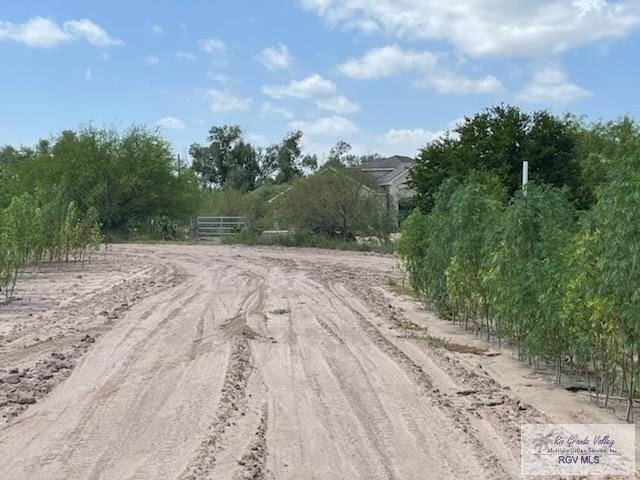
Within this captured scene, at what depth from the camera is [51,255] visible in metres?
23.1

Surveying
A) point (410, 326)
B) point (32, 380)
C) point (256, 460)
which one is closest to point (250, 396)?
point (256, 460)

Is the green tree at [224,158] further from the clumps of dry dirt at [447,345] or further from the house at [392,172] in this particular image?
the clumps of dry dirt at [447,345]

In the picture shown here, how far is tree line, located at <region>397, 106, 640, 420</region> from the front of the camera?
20.4 feet

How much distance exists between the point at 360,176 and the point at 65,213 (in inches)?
646

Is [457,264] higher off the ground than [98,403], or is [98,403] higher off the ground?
[457,264]

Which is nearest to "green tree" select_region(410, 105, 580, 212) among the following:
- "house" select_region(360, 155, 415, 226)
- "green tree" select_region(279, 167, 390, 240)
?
"green tree" select_region(279, 167, 390, 240)

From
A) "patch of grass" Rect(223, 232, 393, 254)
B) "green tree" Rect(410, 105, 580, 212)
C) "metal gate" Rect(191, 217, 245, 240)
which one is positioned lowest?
"patch of grass" Rect(223, 232, 393, 254)

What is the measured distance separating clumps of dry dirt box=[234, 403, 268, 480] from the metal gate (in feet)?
118

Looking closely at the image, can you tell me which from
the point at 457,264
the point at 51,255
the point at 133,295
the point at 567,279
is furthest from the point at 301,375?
the point at 51,255

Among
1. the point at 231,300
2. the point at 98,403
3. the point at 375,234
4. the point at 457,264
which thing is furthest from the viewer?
the point at 375,234

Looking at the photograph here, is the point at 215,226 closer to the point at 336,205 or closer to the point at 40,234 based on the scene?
the point at 336,205

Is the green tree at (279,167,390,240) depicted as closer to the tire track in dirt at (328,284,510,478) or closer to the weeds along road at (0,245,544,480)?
the tire track in dirt at (328,284,510,478)

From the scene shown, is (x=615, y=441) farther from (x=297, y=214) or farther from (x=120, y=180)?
(x=120, y=180)

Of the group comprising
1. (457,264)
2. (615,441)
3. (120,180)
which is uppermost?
(120,180)
